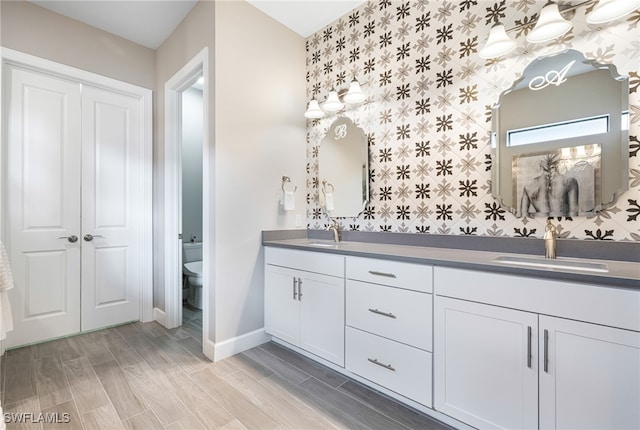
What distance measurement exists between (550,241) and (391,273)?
81cm

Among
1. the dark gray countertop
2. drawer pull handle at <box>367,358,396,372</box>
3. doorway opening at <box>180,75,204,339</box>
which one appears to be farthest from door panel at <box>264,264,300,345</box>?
doorway opening at <box>180,75,204,339</box>

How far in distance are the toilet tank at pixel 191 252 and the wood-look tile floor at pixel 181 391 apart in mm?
1346

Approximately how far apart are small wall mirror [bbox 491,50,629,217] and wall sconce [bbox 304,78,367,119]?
3.24ft

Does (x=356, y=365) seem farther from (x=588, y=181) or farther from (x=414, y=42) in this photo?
(x=414, y=42)

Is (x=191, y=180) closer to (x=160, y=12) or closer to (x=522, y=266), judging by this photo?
(x=160, y=12)

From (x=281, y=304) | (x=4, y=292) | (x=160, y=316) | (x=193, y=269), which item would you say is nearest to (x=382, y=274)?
(x=281, y=304)

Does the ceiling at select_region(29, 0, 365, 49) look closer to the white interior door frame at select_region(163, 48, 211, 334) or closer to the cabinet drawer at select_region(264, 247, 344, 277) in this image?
the white interior door frame at select_region(163, 48, 211, 334)

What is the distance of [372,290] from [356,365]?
50 centimetres

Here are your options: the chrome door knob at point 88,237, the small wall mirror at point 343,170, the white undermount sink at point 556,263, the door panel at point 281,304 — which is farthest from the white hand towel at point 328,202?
the chrome door knob at point 88,237

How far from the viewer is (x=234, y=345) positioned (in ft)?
7.31

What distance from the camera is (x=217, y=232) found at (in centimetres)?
215

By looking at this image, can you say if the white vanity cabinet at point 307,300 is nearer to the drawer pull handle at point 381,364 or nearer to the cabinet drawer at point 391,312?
the cabinet drawer at point 391,312

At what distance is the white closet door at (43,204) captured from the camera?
2311 mm

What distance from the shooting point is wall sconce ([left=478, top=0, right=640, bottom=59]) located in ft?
4.25
